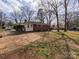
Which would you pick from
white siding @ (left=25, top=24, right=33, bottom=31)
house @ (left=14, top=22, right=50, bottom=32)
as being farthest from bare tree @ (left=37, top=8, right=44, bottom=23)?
white siding @ (left=25, top=24, right=33, bottom=31)

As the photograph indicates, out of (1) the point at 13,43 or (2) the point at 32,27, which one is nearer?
(1) the point at 13,43

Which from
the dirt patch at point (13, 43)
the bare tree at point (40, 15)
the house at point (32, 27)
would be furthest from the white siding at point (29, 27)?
the bare tree at point (40, 15)

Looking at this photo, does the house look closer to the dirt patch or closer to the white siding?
the white siding

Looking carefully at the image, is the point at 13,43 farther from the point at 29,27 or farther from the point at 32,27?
the point at 29,27

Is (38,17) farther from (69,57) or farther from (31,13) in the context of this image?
(69,57)

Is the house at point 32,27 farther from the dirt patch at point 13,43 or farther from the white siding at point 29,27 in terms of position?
the dirt patch at point 13,43

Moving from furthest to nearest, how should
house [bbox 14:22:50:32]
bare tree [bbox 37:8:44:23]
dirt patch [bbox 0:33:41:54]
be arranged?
1. bare tree [bbox 37:8:44:23]
2. house [bbox 14:22:50:32]
3. dirt patch [bbox 0:33:41:54]

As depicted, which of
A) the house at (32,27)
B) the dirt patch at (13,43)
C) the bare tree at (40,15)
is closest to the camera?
the dirt patch at (13,43)

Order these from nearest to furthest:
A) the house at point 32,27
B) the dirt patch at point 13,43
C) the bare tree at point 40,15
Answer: the dirt patch at point 13,43 < the house at point 32,27 < the bare tree at point 40,15

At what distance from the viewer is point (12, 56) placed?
1159 cm

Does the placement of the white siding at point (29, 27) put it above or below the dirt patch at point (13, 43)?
above

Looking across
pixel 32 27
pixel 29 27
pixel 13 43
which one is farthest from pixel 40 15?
pixel 13 43

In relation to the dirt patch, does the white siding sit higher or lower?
higher

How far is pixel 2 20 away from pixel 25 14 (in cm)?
1476
